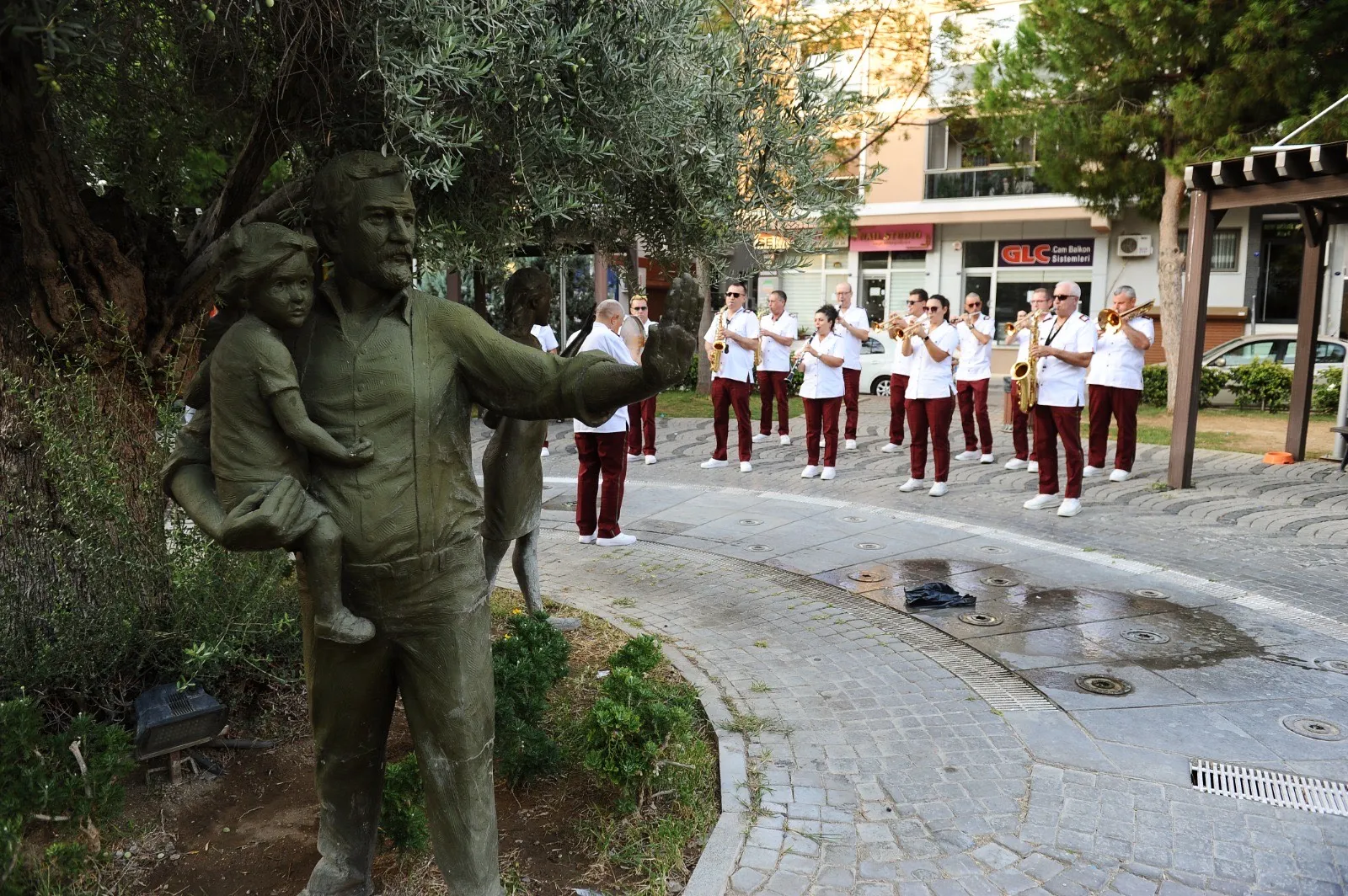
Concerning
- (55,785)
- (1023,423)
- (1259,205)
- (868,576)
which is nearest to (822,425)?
(1023,423)

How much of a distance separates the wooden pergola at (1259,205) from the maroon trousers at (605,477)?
6.22 m

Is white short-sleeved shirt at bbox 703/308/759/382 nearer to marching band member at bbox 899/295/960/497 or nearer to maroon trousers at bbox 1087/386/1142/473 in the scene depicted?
marching band member at bbox 899/295/960/497

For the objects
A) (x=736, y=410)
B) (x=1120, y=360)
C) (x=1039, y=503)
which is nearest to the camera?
(x=1039, y=503)

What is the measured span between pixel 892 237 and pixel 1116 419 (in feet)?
58.3

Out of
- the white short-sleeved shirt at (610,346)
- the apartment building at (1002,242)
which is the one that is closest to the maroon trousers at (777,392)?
the white short-sleeved shirt at (610,346)

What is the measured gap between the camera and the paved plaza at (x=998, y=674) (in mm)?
3682

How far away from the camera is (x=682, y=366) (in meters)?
2.56

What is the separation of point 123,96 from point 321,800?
325 cm

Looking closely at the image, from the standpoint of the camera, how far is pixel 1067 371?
9.24 meters

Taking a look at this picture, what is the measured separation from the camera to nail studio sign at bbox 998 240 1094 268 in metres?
25.8

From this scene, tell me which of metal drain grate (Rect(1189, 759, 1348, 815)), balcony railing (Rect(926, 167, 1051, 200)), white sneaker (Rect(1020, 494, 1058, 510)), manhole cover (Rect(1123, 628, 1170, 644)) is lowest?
metal drain grate (Rect(1189, 759, 1348, 815))

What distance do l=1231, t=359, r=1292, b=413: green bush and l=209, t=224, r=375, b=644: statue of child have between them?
18.8 meters

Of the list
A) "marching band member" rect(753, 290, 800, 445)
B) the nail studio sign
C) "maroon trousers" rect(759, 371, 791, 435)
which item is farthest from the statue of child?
the nail studio sign

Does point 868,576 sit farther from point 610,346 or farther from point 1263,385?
point 1263,385
